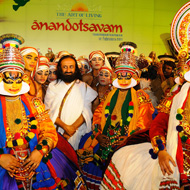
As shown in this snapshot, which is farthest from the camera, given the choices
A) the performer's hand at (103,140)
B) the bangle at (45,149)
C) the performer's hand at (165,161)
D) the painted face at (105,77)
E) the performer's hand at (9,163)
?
the painted face at (105,77)

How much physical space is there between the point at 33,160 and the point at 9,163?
213 millimetres

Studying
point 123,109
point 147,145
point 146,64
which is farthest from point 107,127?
point 146,64

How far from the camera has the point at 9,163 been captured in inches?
126

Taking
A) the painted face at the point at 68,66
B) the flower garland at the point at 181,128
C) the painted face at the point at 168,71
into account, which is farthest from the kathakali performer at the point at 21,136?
the painted face at the point at 168,71

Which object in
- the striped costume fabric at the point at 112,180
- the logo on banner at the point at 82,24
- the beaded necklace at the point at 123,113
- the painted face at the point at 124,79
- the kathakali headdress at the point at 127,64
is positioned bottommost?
the striped costume fabric at the point at 112,180

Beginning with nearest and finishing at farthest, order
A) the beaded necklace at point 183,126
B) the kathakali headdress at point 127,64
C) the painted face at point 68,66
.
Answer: the beaded necklace at point 183,126, the kathakali headdress at point 127,64, the painted face at point 68,66

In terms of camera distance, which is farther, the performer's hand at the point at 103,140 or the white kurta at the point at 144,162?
the performer's hand at the point at 103,140

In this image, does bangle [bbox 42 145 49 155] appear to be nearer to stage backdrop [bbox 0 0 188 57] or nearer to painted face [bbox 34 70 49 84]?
painted face [bbox 34 70 49 84]

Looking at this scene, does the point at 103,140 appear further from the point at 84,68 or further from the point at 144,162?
the point at 84,68

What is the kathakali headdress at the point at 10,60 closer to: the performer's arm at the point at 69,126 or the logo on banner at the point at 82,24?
the performer's arm at the point at 69,126

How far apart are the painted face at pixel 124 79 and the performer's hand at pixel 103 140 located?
2.12 ft

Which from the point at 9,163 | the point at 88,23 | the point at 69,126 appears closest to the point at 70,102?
the point at 69,126

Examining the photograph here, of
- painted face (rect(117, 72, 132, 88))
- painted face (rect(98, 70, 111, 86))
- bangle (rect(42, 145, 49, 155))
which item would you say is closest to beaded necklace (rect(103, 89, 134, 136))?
painted face (rect(117, 72, 132, 88))

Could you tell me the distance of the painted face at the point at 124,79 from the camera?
4.08m
